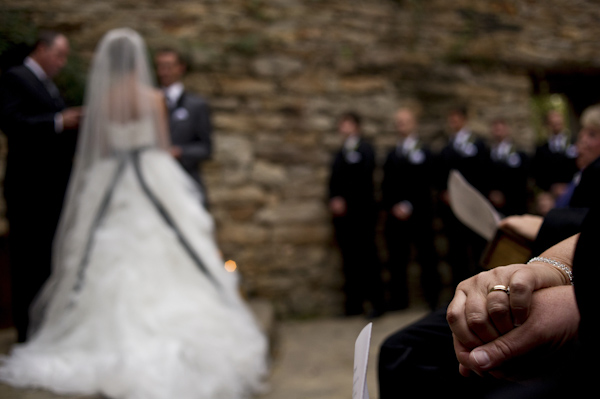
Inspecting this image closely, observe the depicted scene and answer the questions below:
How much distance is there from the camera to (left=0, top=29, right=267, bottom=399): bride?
6.70 ft

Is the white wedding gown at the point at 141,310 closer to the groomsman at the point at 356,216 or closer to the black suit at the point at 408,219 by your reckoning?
the groomsman at the point at 356,216

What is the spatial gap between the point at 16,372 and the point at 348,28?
4404 millimetres

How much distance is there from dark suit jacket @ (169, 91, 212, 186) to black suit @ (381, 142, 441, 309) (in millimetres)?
2072

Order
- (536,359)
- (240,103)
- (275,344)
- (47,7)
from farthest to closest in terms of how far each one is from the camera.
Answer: (240,103), (47,7), (275,344), (536,359)

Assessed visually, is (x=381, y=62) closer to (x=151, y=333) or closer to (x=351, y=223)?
(x=351, y=223)

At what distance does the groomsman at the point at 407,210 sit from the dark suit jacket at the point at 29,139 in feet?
10.4

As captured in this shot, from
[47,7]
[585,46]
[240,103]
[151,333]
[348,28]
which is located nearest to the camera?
[151,333]

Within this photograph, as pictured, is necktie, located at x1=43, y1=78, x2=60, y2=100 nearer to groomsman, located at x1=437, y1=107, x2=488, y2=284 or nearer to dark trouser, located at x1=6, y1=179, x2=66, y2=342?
dark trouser, located at x1=6, y1=179, x2=66, y2=342

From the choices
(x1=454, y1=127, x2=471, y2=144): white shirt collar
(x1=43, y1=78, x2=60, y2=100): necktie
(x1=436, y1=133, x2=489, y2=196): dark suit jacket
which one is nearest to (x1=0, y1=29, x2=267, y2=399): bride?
(x1=43, y1=78, x2=60, y2=100): necktie

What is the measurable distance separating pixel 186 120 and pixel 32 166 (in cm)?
126

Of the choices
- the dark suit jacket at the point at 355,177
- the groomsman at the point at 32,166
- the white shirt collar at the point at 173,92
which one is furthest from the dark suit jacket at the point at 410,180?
the groomsman at the point at 32,166

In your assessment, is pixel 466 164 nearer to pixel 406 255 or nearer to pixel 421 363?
pixel 406 255

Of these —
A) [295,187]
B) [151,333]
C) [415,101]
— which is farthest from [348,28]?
[151,333]

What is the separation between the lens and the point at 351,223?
4754 millimetres
